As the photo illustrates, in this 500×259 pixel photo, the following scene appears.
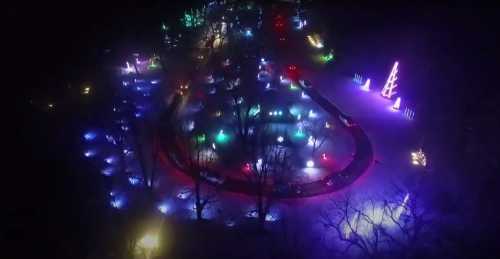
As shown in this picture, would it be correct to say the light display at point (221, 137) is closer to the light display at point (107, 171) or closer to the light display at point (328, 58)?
the light display at point (107, 171)

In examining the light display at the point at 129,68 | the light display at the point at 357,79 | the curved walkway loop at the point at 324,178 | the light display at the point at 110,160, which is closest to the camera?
the curved walkway loop at the point at 324,178

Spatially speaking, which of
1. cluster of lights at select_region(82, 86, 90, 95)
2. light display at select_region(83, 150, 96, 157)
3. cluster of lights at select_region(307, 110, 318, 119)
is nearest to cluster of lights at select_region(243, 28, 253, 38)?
cluster of lights at select_region(307, 110, 318, 119)

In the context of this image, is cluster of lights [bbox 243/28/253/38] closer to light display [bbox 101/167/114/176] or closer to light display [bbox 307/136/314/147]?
light display [bbox 307/136/314/147]

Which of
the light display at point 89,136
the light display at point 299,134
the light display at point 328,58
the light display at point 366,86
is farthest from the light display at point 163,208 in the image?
the light display at point 328,58

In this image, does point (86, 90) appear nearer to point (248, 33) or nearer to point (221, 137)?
point (221, 137)

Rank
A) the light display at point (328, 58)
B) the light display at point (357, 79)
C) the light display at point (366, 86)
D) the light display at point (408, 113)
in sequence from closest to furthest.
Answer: the light display at point (408, 113)
the light display at point (366, 86)
the light display at point (357, 79)
the light display at point (328, 58)

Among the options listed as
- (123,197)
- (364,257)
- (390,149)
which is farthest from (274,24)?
(364,257)
